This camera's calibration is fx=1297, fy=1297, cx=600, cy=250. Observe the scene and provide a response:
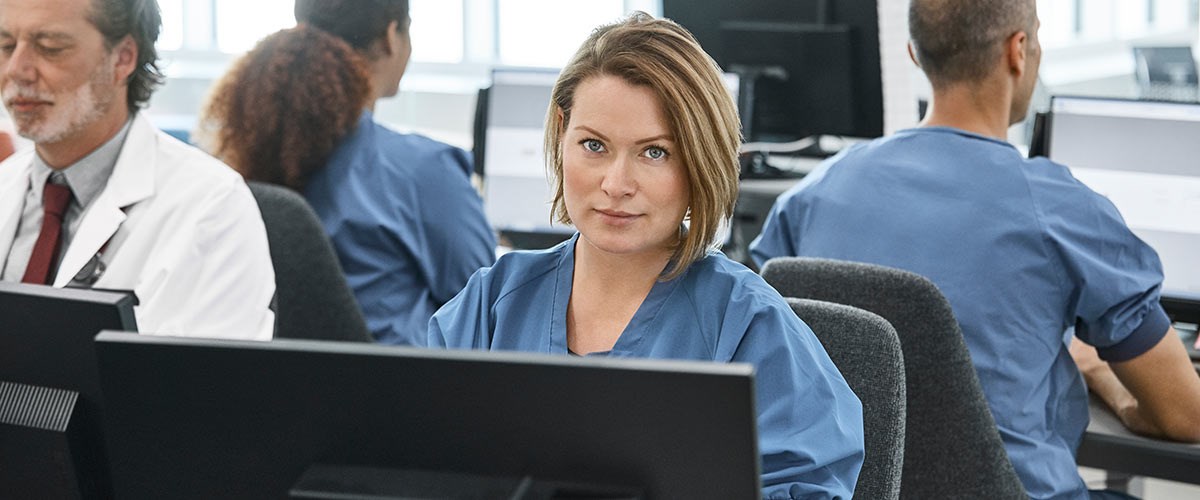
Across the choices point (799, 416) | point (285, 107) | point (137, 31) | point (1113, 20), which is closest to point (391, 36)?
point (285, 107)

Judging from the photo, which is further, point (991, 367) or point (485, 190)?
point (485, 190)

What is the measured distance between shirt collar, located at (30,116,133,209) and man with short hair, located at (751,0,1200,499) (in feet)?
3.23

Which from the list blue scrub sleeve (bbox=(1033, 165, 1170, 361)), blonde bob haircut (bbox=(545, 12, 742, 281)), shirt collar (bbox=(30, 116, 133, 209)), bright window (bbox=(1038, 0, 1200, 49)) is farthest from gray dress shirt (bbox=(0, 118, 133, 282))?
bright window (bbox=(1038, 0, 1200, 49))

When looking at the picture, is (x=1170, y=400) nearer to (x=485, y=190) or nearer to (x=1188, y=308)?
(x=1188, y=308)

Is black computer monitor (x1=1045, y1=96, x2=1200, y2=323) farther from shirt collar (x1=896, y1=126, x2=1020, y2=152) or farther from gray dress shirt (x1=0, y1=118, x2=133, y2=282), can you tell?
gray dress shirt (x1=0, y1=118, x2=133, y2=282)

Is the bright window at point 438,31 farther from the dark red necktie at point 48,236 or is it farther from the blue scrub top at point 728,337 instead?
the blue scrub top at point 728,337

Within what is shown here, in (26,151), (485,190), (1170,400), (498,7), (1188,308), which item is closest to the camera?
(1170,400)

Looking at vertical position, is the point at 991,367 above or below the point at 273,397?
below

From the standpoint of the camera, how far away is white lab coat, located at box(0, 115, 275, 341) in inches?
62.6

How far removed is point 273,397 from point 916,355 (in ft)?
3.30

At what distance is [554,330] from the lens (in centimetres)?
126

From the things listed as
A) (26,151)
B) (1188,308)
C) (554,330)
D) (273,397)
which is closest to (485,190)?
(26,151)

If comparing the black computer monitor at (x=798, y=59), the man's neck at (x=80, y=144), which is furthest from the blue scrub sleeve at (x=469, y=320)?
the black computer monitor at (x=798, y=59)

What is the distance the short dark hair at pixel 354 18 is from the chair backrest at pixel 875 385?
1.44 meters
